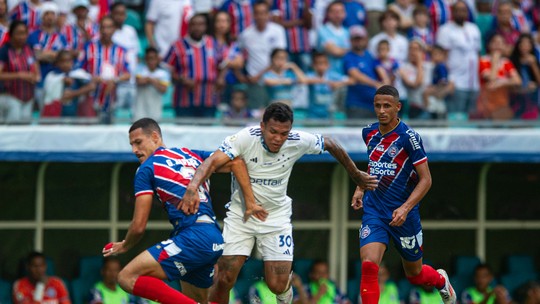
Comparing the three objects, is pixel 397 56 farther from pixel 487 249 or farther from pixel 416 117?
pixel 487 249

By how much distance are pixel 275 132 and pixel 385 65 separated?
5.73 metres

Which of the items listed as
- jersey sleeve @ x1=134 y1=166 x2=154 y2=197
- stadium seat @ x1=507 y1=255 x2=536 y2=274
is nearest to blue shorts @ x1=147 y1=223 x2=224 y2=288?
jersey sleeve @ x1=134 y1=166 x2=154 y2=197

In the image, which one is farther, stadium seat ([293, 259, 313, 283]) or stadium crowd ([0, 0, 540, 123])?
stadium seat ([293, 259, 313, 283])

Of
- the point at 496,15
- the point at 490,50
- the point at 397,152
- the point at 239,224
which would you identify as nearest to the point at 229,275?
the point at 239,224

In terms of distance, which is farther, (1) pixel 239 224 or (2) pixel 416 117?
(2) pixel 416 117

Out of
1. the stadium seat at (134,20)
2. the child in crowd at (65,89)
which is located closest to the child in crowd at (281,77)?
the child in crowd at (65,89)

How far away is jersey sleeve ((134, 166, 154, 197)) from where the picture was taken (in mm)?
9672

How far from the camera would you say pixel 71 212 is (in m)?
16.5

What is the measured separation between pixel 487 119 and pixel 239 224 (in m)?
5.96

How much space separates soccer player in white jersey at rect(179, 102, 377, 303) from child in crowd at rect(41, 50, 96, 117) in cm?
399

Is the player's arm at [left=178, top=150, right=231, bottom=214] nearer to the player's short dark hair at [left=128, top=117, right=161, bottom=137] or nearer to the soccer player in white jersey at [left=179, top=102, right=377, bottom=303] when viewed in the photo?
the soccer player in white jersey at [left=179, top=102, right=377, bottom=303]

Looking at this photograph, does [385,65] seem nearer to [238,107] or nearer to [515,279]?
[238,107]

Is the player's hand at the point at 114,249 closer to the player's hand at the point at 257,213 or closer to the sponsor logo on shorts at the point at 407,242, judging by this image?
the player's hand at the point at 257,213

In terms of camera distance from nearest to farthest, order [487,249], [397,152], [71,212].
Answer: [397,152], [71,212], [487,249]
